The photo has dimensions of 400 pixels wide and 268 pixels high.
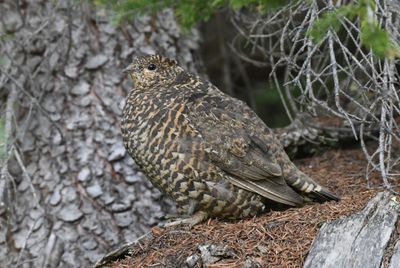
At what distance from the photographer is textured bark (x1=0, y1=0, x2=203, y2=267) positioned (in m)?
6.05

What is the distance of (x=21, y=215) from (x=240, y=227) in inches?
97.5

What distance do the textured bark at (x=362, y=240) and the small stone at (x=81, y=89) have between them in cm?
290

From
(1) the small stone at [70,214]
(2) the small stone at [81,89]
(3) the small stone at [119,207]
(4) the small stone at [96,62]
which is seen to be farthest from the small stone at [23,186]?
(4) the small stone at [96,62]

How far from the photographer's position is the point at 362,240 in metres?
3.96

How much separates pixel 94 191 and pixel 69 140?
20.5 inches

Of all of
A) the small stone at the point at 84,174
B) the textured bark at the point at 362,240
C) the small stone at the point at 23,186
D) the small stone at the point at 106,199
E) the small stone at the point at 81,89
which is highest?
the small stone at the point at 81,89

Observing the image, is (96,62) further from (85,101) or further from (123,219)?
(123,219)

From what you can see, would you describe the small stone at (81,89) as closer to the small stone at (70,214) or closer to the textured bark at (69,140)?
the textured bark at (69,140)

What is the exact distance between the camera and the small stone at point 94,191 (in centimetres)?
611

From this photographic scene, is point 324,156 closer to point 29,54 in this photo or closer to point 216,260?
point 216,260

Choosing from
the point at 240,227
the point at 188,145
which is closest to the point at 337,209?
the point at 240,227

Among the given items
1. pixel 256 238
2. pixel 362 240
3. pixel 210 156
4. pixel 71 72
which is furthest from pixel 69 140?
→ pixel 362 240

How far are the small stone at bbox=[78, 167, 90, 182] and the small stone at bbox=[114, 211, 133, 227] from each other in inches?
16.4

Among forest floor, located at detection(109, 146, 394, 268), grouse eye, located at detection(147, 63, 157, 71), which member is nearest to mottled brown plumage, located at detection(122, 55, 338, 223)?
forest floor, located at detection(109, 146, 394, 268)
